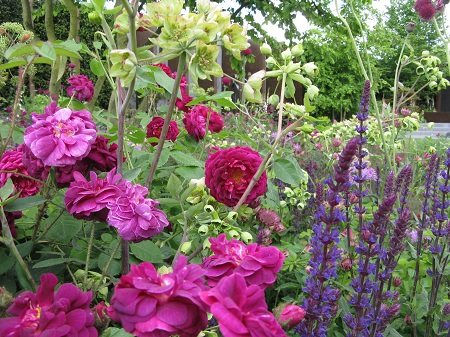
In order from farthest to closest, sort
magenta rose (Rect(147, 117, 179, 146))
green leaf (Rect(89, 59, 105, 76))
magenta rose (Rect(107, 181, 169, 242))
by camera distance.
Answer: magenta rose (Rect(147, 117, 179, 146)) → green leaf (Rect(89, 59, 105, 76)) → magenta rose (Rect(107, 181, 169, 242))

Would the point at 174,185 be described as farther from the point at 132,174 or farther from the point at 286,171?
the point at 286,171

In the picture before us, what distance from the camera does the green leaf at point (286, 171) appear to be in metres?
1.17

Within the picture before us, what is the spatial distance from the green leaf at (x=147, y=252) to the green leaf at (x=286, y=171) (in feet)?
1.18

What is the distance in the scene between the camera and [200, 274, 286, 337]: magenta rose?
49 cm

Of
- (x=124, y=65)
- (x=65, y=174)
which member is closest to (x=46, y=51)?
(x=124, y=65)

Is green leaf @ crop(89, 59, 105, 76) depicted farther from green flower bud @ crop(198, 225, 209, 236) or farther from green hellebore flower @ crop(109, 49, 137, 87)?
green flower bud @ crop(198, 225, 209, 236)

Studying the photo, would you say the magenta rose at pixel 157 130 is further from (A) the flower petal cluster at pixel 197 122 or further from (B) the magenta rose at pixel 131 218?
(B) the magenta rose at pixel 131 218

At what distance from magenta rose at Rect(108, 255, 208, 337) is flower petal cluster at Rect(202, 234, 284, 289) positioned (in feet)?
0.43

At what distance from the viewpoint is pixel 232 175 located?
1.13 metres

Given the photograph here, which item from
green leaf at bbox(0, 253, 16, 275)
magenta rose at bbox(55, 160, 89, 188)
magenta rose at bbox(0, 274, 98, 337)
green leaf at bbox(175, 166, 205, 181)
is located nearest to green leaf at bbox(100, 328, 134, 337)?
magenta rose at bbox(0, 274, 98, 337)

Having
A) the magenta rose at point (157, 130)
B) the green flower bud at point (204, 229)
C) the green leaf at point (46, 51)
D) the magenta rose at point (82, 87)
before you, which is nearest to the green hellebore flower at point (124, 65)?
the green leaf at point (46, 51)

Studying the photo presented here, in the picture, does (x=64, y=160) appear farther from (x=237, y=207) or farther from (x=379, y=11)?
(x=379, y=11)

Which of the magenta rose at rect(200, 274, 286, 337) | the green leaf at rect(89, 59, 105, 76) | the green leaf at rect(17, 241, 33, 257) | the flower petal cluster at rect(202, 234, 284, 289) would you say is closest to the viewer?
the magenta rose at rect(200, 274, 286, 337)

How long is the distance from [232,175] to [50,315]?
2.12 ft
